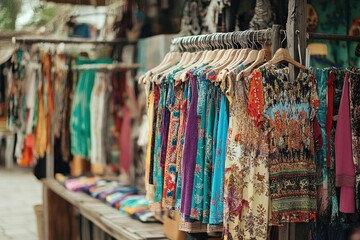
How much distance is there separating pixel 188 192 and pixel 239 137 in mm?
485

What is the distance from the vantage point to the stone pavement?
358 inches

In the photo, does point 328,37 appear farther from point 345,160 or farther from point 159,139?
point 159,139

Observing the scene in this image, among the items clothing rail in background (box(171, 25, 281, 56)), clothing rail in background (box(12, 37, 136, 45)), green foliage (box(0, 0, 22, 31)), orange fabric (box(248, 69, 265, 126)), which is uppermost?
green foliage (box(0, 0, 22, 31))

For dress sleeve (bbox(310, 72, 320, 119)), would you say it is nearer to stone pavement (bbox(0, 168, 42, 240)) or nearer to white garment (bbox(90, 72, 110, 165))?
white garment (bbox(90, 72, 110, 165))

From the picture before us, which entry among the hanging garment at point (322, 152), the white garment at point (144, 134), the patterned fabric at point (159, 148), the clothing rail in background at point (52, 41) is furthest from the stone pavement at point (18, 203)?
the hanging garment at point (322, 152)

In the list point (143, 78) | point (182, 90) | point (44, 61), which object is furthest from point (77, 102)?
point (182, 90)

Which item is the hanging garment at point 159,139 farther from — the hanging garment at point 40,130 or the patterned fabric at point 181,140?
the hanging garment at point 40,130

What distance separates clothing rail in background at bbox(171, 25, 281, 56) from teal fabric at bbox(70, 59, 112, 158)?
104 inches

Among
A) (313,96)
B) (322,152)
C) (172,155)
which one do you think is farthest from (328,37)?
(172,155)

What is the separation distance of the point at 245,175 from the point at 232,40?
82 cm

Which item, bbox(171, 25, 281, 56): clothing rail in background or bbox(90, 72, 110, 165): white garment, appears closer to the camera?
bbox(171, 25, 281, 56): clothing rail in background

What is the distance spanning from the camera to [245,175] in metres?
3.28

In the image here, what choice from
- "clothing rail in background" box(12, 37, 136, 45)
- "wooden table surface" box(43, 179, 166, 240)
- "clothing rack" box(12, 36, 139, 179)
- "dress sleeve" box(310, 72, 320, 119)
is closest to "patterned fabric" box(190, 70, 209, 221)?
"dress sleeve" box(310, 72, 320, 119)

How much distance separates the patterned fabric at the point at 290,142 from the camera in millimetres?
3279
